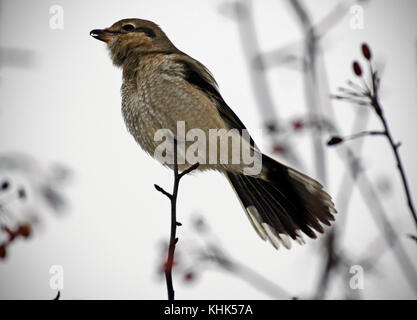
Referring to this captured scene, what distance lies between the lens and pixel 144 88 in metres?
4.27

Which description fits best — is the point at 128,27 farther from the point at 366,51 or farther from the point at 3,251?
the point at 366,51

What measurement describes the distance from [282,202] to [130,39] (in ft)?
7.09

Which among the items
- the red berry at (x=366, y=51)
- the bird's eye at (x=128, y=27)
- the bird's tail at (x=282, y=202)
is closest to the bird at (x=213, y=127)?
the bird's tail at (x=282, y=202)

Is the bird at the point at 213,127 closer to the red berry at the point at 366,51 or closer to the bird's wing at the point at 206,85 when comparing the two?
the bird's wing at the point at 206,85

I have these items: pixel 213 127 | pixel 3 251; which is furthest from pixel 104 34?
pixel 3 251

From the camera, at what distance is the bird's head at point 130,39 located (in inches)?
187

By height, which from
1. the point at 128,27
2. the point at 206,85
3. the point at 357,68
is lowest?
the point at 357,68

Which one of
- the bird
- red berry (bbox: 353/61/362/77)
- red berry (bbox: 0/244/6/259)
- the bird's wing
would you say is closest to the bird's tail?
the bird

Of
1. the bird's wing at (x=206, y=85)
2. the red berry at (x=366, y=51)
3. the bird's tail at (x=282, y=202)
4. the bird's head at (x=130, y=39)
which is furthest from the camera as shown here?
the bird's head at (x=130, y=39)

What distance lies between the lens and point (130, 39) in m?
4.79

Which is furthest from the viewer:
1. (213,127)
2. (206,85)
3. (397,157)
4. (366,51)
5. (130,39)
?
(130,39)

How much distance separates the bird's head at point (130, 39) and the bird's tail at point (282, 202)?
1496mm
